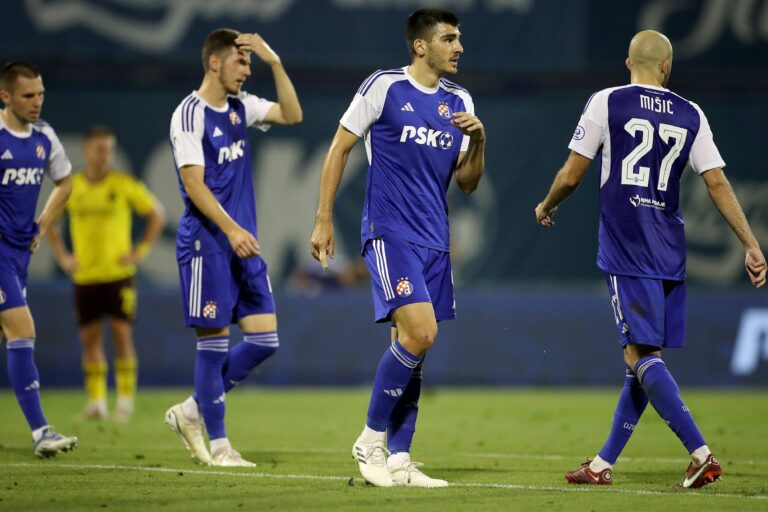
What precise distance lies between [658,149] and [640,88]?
1.16 ft

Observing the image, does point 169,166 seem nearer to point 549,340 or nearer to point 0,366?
point 0,366

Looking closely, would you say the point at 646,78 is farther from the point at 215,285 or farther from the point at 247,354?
the point at 247,354

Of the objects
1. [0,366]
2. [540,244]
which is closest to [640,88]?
[0,366]

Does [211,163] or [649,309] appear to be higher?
[211,163]

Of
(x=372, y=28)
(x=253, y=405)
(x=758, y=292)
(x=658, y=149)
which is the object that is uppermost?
(x=372, y=28)

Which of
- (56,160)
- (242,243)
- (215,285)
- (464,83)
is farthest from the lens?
(464,83)

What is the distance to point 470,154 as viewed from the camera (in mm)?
7324

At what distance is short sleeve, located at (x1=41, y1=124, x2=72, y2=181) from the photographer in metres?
9.20

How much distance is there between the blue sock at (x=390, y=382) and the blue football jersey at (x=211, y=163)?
1.80 meters

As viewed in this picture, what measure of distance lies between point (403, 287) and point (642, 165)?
4.88ft

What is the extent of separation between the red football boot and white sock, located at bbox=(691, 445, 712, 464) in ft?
1.94

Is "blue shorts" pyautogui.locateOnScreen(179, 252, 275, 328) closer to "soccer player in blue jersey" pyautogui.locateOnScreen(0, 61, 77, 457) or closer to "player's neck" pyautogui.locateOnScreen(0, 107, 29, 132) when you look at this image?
"soccer player in blue jersey" pyautogui.locateOnScreen(0, 61, 77, 457)

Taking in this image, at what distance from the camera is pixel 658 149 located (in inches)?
277

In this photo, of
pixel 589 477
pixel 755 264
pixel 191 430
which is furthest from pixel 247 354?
pixel 755 264
